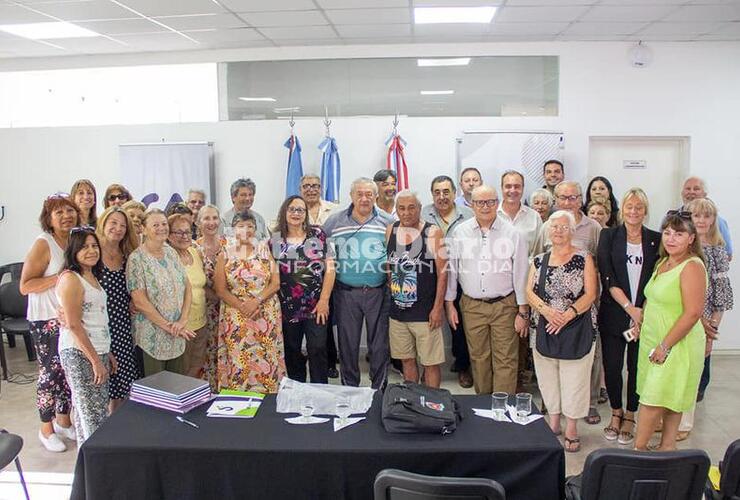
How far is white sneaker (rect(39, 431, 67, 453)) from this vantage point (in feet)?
11.3

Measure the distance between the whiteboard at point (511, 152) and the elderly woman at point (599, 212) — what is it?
1233 millimetres

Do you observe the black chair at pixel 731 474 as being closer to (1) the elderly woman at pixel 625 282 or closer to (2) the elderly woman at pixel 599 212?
(1) the elderly woman at pixel 625 282

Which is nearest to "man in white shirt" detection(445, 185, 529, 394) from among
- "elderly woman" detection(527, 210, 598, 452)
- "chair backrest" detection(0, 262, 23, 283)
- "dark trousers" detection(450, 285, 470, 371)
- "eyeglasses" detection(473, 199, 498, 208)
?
"eyeglasses" detection(473, 199, 498, 208)

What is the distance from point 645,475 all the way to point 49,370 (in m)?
3.20

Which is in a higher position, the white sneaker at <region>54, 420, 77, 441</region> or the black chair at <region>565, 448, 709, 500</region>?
the black chair at <region>565, 448, 709, 500</region>

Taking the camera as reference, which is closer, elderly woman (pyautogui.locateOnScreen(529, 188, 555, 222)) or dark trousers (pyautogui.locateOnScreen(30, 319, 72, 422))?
dark trousers (pyautogui.locateOnScreen(30, 319, 72, 422))

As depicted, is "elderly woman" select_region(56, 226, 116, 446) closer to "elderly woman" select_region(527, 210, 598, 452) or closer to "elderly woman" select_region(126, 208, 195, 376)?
"elderly woman" select_region(126, 208, 195, 376)

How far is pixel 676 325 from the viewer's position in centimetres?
288

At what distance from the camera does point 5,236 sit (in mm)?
6145

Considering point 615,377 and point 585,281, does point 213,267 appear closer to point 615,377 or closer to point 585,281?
point 585,281

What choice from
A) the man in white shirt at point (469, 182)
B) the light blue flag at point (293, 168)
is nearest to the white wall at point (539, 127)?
the light blue flag at point (293, 168)

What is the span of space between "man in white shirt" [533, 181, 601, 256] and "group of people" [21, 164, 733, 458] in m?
0.01

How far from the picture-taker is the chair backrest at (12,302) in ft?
16.5

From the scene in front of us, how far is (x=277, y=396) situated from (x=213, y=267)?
1439 millimetres
